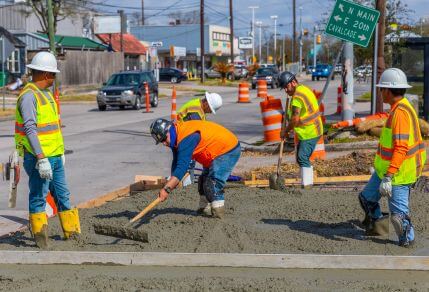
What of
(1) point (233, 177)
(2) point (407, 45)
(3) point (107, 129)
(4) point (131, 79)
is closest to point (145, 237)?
(1) point (233, 177)

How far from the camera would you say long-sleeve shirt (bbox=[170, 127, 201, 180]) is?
7.64 metres

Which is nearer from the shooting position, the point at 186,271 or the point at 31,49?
the point at 186,271

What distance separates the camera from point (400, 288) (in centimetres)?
622

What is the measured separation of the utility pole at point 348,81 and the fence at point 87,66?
30.4 metres

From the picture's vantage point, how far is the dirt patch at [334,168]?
1245 centimetres

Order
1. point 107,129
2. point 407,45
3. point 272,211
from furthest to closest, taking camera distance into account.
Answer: point 107,129 → point 407,45 → point 272,211

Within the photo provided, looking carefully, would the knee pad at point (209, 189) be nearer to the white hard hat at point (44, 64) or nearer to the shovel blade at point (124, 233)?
the shovel blade at point (124, 233)

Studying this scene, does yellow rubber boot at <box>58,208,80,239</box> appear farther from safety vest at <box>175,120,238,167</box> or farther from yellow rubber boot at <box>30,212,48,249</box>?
safety vest at <box>175,120,238,167</box>

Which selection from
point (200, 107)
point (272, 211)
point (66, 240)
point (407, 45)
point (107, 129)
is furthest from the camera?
point (107, 129)

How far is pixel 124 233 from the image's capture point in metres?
7.50

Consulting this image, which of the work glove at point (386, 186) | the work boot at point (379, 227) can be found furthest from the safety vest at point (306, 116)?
the work glove at point (386, 186)

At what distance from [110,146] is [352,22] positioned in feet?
25.9

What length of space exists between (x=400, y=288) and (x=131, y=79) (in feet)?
92.7

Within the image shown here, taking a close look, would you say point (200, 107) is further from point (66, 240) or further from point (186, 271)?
point (186, 271)
